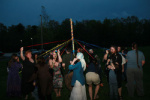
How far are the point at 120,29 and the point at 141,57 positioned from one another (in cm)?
5735

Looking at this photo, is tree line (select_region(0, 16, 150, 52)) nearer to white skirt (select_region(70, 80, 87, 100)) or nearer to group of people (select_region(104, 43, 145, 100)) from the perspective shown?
group of people (select_region(104, 43, 145, 100))

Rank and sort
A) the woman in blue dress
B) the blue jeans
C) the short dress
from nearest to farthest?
1. the blue jeans
2. the short dress
3. the woman in blue dress

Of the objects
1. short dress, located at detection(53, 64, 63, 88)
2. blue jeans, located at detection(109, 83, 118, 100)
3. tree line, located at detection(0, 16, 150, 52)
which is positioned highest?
tree line, located at detection(0, 16, 150, 52)

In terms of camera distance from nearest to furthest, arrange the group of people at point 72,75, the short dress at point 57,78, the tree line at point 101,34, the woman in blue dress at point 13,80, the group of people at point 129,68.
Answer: the group of people at point 72,75 → the group of people at point 129,68 → the short dress at point 57,78 → the woman in blue dress at point 13,80 → the tree line at point 101,34

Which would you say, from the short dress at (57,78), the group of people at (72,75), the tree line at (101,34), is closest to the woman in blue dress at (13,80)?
the group of people at (72,75)

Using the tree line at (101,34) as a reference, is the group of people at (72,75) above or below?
below

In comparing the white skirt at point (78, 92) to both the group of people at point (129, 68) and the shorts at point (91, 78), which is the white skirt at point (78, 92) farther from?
the group of people at point (129, 68)

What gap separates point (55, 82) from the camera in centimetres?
548

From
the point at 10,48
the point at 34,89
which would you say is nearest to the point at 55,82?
the point at 34,89

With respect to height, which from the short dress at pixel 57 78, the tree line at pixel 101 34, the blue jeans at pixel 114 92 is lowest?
the blue jeans at pixel 114 92

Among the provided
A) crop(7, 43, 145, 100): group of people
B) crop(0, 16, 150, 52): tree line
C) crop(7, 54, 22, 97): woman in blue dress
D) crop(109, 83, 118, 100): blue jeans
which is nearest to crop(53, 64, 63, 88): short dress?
crop(7, 43, 145, 100): group of people

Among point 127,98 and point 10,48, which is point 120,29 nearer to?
point 10,48

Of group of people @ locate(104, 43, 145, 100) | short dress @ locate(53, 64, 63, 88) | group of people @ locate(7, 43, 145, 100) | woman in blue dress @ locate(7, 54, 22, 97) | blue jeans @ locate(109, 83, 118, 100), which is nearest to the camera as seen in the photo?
group of people @ locate(7, 43, 145, 100)

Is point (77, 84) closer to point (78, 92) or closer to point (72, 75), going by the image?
point (78, 92)
